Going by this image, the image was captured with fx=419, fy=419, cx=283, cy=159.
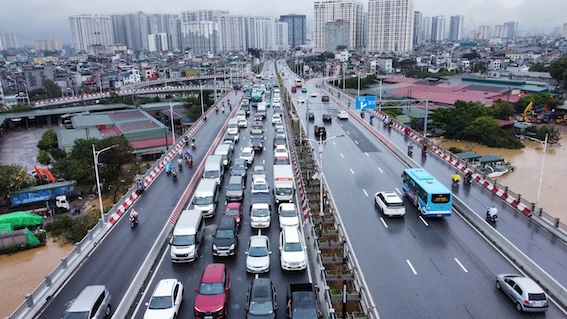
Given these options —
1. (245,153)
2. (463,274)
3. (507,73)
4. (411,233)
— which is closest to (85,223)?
(245,153)

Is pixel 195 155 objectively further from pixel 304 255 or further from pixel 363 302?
pixel 363 302

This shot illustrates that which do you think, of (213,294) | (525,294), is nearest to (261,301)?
(213,294)

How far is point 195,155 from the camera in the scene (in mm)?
40531

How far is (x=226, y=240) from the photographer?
68.4ft

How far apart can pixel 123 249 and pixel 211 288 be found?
304 inches

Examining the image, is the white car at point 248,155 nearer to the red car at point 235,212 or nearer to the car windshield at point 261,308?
the red car at point 235,212

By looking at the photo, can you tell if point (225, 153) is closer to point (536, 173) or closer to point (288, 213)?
point (288, 213)

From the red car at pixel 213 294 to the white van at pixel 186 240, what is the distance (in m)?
2.85

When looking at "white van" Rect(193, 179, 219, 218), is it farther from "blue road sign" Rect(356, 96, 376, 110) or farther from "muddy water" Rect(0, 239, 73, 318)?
"blue road sign" Rect(356, 96, 376, 110)

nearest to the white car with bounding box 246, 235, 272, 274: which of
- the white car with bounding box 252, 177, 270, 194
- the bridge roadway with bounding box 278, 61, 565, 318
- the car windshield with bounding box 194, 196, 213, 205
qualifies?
the bridge roadway with bounding box 278, 61, 565, 318

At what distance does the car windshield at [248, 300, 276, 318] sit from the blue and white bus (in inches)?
513

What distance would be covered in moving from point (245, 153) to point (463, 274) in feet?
74.0

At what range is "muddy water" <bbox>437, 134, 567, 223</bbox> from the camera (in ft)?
129

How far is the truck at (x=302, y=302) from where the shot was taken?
1489 cm
